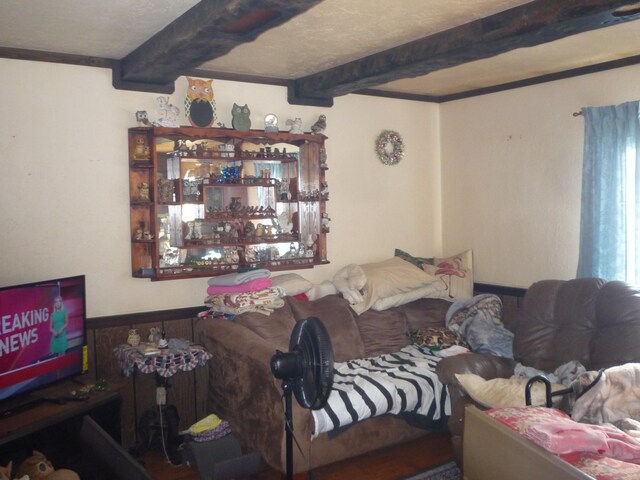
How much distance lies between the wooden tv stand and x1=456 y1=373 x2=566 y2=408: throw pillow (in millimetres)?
1930

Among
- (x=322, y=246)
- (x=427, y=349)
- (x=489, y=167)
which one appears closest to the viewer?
(x=427, y=349)

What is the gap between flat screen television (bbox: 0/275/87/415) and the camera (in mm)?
2902

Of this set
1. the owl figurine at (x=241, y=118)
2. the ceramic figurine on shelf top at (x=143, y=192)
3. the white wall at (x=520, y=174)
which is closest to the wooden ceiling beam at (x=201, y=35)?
the owl figurine at (x=241, y=118)

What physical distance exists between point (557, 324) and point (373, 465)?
4.61 ft

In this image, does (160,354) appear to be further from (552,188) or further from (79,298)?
(552,188)

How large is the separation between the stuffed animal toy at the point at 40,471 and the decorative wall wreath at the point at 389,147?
3.29m

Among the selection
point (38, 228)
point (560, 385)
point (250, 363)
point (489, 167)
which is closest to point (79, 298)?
point (38, 228)

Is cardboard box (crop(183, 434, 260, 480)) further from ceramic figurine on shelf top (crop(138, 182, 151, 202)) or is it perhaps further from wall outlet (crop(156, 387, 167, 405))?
ceramic figurine on shelf top (crop(138, 182, 151, 202))

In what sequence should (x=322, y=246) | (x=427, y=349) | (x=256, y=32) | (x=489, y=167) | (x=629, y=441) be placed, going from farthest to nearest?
(x=489, y=167) < (x=322, y=246) < (x=427, y=349) < (x=256, y=32) < (x=629, y=441)

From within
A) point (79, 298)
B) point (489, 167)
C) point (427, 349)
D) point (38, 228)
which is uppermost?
point (489, 167)

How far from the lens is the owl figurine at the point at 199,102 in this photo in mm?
3885

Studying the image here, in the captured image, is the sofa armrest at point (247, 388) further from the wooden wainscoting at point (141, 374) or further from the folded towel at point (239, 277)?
the folded towel at point (239, 277)

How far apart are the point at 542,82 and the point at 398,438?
2.80 m

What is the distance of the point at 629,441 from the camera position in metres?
2.32
